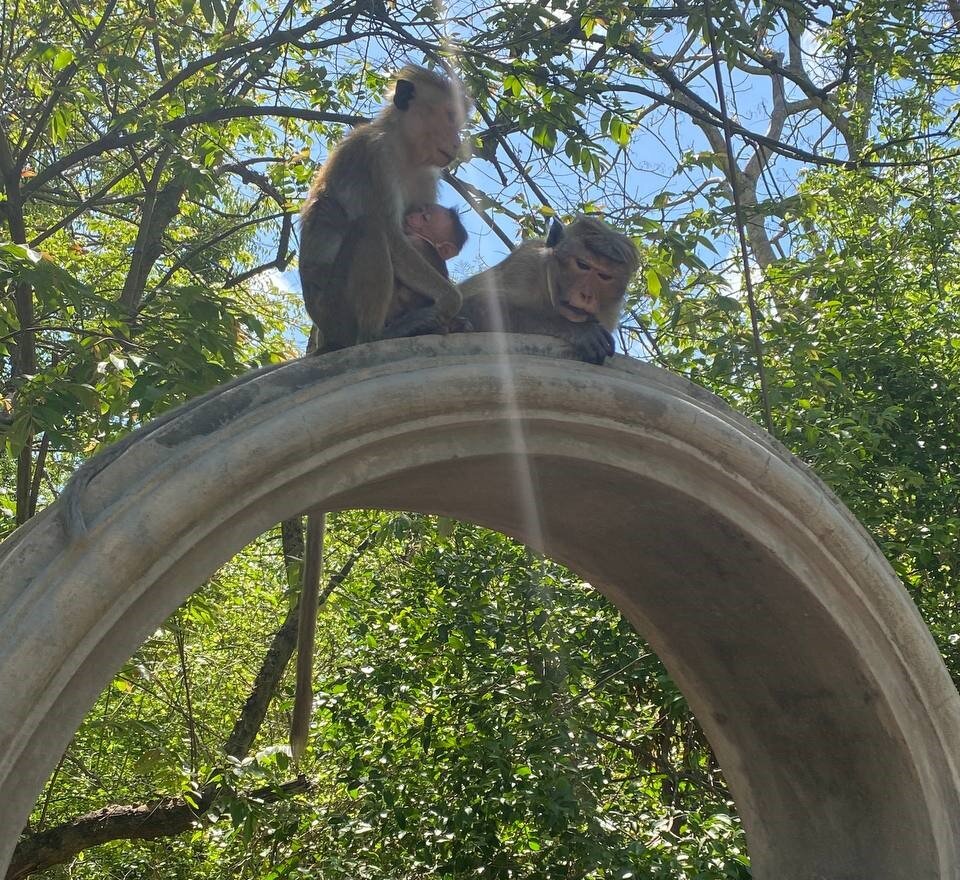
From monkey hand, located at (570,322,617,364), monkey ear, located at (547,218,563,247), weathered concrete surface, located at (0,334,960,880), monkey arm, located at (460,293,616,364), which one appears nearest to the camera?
weathered concrete surface, located at (0,334,960,880)

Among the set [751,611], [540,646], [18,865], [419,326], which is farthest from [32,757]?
[18,865]

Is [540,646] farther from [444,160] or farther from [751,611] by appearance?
[444,160]

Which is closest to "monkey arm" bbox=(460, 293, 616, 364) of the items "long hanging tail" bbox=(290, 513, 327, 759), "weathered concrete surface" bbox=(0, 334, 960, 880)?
"weathered concrete surface" bbox=(0, 334, 960, 880)

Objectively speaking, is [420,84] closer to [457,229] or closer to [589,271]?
[457,229]

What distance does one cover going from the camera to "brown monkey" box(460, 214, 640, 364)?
4.02 meters

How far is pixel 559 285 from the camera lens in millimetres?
4078

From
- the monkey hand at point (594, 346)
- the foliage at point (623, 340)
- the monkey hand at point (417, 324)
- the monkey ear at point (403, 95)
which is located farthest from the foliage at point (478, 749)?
the monkey ear at point (403, 95)

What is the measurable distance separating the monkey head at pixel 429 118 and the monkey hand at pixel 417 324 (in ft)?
2.61

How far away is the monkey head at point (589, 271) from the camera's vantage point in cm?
401

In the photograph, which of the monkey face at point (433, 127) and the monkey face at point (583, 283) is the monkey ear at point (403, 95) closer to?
the monkey face at point (433, 127)

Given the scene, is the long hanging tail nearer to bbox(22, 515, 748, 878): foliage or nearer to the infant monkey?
the infant monkey

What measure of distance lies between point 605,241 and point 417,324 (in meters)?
0.98

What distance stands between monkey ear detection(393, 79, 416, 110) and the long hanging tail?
5.20 feet

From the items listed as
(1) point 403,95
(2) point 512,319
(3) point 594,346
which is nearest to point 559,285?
(2) point 512,319
